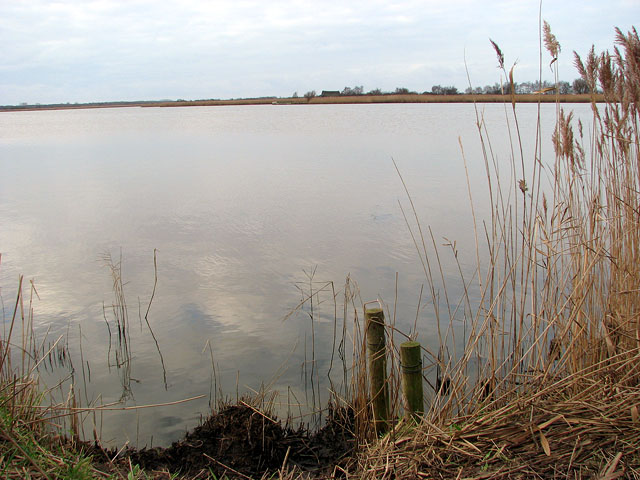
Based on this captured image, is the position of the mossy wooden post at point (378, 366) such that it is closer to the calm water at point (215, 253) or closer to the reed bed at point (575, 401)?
the reed bed at point (575, 401)

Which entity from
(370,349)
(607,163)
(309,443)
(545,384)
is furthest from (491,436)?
(607,163)

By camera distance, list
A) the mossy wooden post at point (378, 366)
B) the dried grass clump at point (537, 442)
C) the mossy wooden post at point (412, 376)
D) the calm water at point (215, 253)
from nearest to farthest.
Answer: the dried grass clump at point (537, 442), the mossy wooden post at point (412, 376), the mossy wooden post at point (378, 366), the calm water at point (215, 253)

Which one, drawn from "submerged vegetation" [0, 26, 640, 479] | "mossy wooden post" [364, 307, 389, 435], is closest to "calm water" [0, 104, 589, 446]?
"submerged vegetation" [0, 26, 640, 479]

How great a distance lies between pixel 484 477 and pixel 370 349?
0.89 meters

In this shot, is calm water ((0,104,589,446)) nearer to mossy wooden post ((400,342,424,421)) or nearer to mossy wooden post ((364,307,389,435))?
mossy wooden post ((364,307,389,435))

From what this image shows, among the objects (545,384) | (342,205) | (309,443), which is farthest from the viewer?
(342,205)

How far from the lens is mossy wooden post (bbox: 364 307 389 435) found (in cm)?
253

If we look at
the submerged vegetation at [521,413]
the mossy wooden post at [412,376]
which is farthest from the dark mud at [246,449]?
the mossy wooden post at [412,376]

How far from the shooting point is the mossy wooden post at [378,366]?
2.53 meters

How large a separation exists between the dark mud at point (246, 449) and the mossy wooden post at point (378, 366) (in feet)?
0.67

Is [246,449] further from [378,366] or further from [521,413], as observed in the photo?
[521,413]

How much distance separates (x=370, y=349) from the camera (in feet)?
8.45

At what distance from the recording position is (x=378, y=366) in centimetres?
258

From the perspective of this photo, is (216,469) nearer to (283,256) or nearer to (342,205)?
(283,256)
